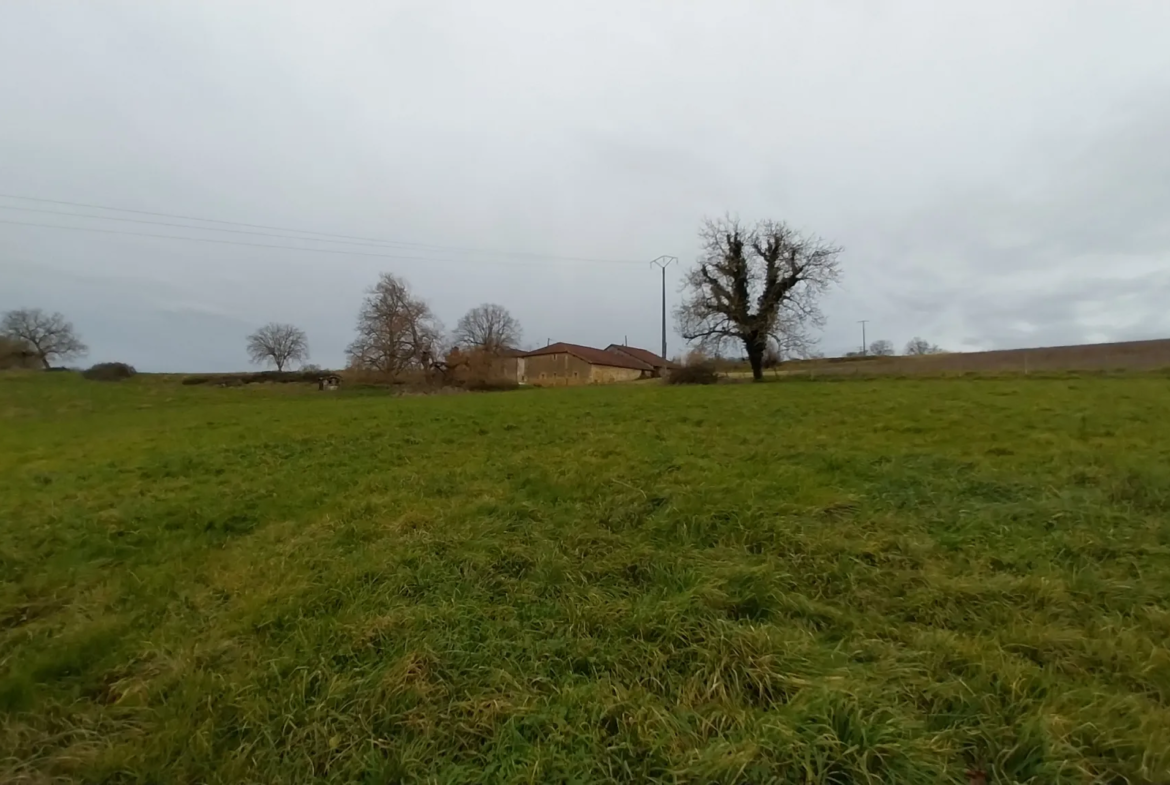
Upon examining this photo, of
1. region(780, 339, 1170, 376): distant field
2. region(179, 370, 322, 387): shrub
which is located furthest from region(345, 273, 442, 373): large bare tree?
region(780, 339, 1170, 376): distant field

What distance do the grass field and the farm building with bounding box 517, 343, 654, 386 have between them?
184ft

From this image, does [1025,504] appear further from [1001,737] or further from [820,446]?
[1001,737]

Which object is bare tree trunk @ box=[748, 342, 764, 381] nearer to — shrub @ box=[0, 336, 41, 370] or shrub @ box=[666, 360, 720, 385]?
shrub @ box=[666, 360, 720, 385]

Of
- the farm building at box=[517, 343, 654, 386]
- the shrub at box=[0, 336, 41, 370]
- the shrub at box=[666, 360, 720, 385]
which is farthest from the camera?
the farm building at box=[517, 343, 654, 386]

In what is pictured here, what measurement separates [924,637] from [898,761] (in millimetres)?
1224

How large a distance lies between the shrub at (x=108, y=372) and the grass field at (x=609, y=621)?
142ft

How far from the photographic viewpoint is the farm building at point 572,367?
6556 centimetres

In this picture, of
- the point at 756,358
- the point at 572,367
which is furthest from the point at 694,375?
the point at 572,367

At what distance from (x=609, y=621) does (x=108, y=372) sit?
5409cm

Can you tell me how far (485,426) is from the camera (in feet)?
42.5

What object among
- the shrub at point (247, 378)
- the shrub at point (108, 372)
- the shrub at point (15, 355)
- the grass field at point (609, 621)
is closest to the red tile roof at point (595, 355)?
the shrub at point (247, 378)

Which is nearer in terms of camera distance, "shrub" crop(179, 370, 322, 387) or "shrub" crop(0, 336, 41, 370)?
"shrub" crop(179, 370, 322, 387)

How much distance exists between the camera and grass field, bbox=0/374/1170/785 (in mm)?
2818

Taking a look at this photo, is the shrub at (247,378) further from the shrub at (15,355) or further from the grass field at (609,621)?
the grass field at (609,621)
